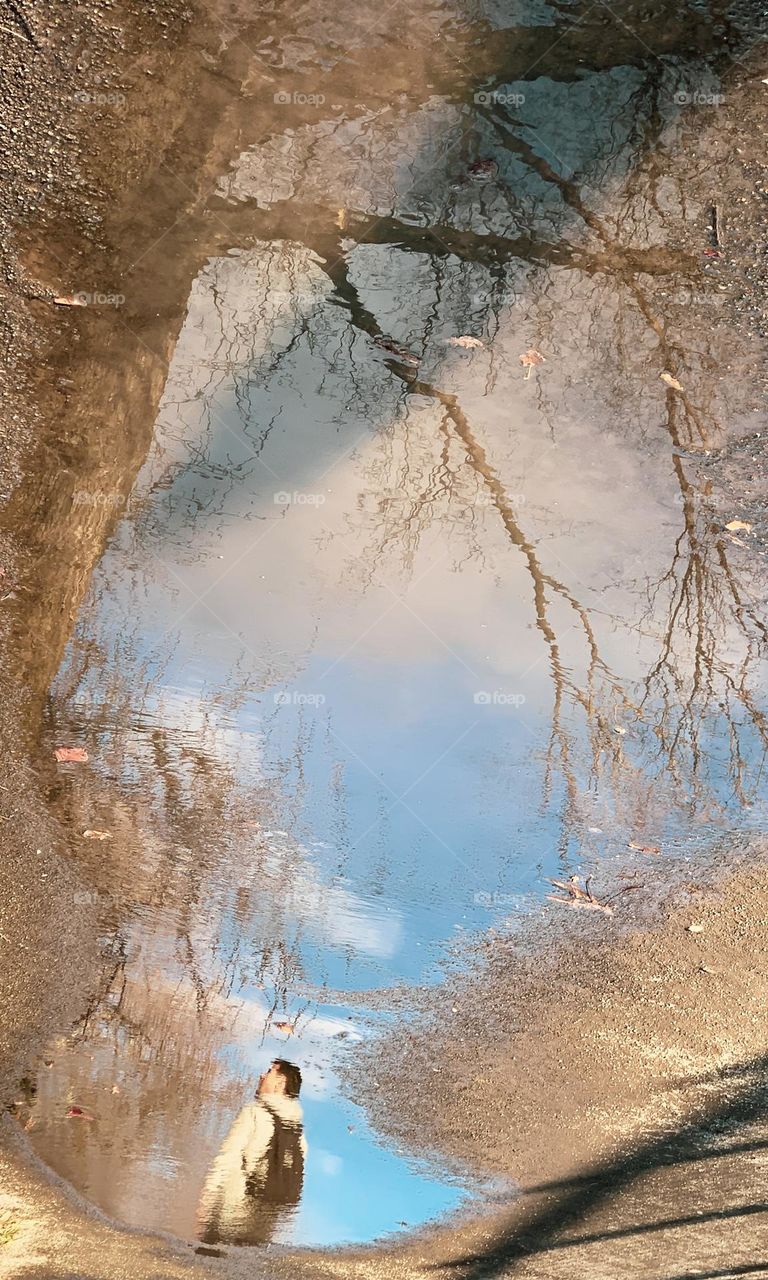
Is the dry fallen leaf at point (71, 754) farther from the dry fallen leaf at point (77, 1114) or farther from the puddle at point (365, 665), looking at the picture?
the dry fallen leaf at point (77, 1114)

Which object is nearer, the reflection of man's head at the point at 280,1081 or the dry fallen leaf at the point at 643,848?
the reflection of man's head at the point at 280,1081

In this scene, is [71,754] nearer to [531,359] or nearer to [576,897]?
[576,897]

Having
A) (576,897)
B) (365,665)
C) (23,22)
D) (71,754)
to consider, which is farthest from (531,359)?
(23,22)

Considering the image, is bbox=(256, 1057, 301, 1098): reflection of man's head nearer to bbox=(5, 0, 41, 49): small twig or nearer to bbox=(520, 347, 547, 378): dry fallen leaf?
bbox=(520, 347, 547, 378): dry fallen leaf

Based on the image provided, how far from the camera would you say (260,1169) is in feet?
11.2

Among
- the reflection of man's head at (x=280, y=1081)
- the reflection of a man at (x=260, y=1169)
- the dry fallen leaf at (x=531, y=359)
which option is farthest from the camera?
the dry fallen leaf at (x=531, y=359)

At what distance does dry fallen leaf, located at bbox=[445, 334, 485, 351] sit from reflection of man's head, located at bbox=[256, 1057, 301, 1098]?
2.74 metres

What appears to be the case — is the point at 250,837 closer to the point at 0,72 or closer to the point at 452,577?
the point at 452,577

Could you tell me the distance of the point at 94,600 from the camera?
3.75 meters

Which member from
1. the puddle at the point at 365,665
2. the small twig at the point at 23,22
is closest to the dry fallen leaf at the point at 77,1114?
the puddle at the point at 365,665

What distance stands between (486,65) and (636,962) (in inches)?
148

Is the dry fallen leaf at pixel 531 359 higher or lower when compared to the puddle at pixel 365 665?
higher

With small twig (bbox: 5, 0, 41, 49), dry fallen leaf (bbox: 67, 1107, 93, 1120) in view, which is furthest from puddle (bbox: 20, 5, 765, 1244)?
small twig (bbox: 5, 0, 41, 49)

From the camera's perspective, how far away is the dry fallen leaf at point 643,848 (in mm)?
3785
